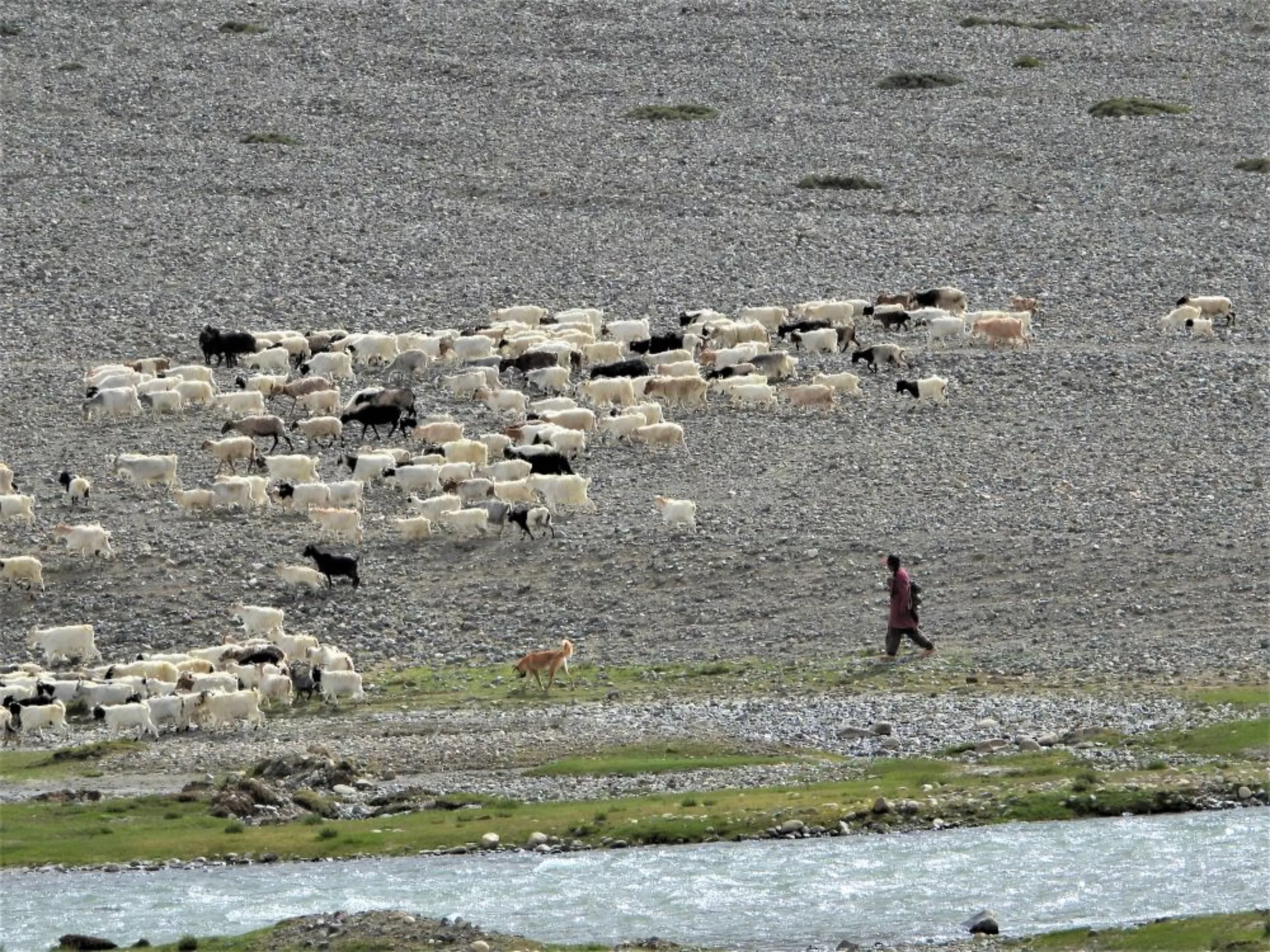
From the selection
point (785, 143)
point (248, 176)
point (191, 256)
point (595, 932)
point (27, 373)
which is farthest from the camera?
point (785, 143)

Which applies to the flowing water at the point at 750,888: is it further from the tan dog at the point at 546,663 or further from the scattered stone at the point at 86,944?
the tan dog at the point at 546,663

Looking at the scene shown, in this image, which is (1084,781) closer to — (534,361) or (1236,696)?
(1236,696)

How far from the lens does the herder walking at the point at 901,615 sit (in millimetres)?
28281

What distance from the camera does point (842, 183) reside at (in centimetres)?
6031

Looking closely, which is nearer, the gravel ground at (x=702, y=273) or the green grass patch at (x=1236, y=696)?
the green grass patch at (x=1236, y=696)

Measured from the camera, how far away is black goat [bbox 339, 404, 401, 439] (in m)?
37.8

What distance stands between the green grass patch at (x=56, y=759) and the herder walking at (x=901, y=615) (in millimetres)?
8467

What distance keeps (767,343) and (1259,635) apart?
15.1 m

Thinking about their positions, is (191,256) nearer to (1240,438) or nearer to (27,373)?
(27,373)

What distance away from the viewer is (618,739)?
26000 mm

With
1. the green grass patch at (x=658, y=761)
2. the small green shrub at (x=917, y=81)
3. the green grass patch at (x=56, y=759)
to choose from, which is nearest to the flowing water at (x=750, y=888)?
the green grass patch at (x=658, y=761)

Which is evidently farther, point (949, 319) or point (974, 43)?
point (974, 43)

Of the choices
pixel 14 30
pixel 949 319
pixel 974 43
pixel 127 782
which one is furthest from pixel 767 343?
pixel 14 30

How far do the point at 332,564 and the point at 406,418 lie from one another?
7.06 m
